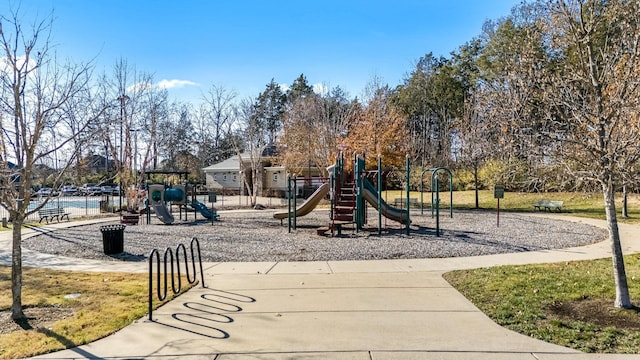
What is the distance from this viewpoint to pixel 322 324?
17.9ft

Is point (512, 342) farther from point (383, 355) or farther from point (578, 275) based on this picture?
point (578, 275)

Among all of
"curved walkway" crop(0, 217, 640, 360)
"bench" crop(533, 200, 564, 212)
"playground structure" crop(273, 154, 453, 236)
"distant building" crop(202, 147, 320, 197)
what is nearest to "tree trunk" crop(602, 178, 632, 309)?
"curved walkway" crop(0, 217, 640, 360)

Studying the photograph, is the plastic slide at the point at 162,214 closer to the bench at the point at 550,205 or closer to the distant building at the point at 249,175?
the bench at the point at 550,205

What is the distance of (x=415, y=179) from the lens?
3891 cm

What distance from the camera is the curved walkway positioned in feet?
15.0

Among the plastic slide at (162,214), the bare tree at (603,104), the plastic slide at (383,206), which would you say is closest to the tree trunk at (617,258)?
the bare tree at (603,104)

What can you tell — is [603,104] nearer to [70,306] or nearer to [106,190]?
[70,306]

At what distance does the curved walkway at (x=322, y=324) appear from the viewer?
4562 millimetres

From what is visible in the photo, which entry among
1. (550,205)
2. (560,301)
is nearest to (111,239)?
(560,301)

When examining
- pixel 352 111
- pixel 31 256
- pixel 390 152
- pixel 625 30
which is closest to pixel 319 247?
pixel 31 256

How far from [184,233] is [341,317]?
11.8 meters

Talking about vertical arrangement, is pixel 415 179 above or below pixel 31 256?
above

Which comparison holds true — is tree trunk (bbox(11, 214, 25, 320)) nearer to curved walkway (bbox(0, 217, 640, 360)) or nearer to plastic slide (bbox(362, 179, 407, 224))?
curved walkway (bbox(0, 217, 640, 360))

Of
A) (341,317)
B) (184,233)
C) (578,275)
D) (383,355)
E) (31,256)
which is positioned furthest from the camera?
(184,233)
